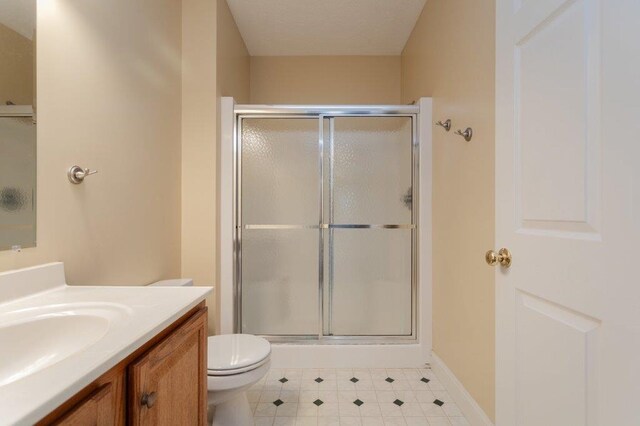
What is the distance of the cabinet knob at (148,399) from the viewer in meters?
0.64

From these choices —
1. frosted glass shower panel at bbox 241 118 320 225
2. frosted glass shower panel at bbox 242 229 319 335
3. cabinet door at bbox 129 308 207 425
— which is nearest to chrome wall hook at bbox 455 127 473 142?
frosted glass shower panel at bbox 241 118 320 225

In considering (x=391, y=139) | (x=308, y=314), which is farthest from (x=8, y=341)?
(x=391, y=139)

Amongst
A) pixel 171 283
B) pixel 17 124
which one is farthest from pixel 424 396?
pixel 17 124

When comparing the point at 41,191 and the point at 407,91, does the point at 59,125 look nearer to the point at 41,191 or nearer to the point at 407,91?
the point at 41,191

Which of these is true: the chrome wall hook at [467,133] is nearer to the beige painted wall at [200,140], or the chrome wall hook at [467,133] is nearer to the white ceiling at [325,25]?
the white ceiling at [325,25]

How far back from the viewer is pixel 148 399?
658mm

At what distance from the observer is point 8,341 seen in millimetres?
672

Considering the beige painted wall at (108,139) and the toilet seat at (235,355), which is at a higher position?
the beige painted wall at (108,139)

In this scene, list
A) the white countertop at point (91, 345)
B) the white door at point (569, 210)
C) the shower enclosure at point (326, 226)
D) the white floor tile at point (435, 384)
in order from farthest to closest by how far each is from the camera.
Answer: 1. the shower enclosure at point (326, 226)
2. the white floor tile at point (435, 384)
3. the white door at point (569, 210)
4. the white countertop at point (91, 345)

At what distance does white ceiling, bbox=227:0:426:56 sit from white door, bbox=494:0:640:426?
144 centimetres

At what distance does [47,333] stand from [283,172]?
1602 mm

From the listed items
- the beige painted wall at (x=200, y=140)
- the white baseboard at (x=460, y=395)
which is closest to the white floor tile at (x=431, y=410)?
the white baseboard at (x=460, y=395)

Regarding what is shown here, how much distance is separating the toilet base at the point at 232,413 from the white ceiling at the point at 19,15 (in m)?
1.54

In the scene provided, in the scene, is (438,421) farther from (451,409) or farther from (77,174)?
(77,174)
